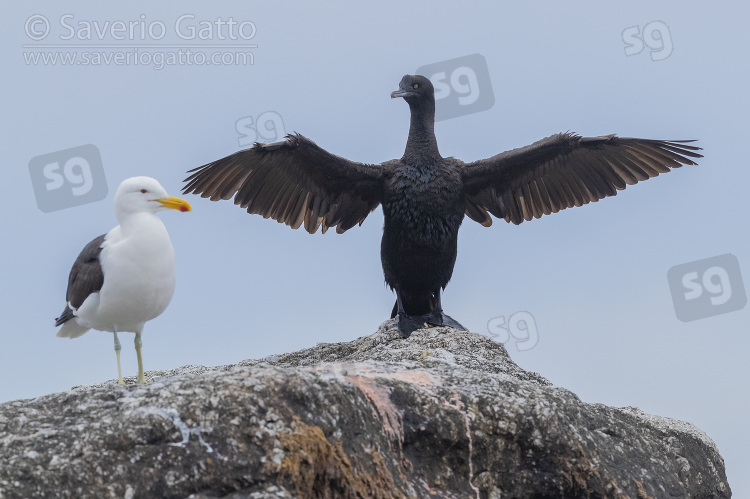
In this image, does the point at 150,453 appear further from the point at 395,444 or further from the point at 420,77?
the point at 420,77

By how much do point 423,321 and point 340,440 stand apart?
5.79 metres

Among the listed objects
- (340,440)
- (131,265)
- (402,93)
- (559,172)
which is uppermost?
(402,93)

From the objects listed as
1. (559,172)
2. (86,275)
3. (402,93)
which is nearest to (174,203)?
(86,275)

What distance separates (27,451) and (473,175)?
745 centimetres

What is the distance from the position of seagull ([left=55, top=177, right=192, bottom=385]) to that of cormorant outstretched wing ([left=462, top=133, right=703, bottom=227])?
553 cm

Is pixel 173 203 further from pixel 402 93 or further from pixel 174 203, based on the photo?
pixel 402 93

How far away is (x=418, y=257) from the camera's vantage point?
11.0m

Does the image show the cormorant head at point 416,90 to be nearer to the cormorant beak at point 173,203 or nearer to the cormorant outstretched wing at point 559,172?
the cormorant outstretched wing at point 559,172

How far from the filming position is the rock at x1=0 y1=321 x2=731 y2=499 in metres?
4.97

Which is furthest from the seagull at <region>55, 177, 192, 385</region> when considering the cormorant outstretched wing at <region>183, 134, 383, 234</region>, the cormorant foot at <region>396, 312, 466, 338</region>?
the cormorant foot at <region>396, 312, 466, 338</region>

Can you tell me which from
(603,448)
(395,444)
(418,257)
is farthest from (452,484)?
(418,257)

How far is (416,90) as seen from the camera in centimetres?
1170

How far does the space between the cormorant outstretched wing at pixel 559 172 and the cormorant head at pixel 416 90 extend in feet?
3.21

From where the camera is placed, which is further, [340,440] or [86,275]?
[86,275]
